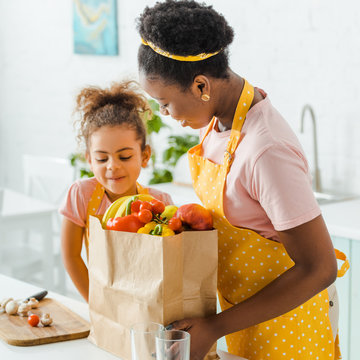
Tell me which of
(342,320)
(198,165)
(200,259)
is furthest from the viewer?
(342,320)

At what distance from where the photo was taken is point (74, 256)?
1.46 metres

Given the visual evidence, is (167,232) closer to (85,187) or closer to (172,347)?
(172,347)

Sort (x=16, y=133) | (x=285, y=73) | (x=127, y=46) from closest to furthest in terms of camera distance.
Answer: (x=285, y=73) → (x=127, y=46) → (x=16, y=133)

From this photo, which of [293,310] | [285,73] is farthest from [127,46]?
[293,310]

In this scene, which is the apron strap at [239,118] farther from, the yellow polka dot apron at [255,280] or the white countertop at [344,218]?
the white countertop at [344,218]

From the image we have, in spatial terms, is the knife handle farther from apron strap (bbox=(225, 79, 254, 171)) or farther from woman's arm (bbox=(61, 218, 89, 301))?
apron strap (bbox=(225, 79, 254, 171))

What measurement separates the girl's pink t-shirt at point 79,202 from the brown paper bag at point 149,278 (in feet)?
1.17

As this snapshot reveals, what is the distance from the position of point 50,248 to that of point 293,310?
197 centimetres

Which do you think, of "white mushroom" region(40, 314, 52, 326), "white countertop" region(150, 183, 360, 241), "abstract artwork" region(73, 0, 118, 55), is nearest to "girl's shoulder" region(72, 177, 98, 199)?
"white mushroom" region(40, 314, 52, 326)

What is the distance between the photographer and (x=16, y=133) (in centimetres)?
475

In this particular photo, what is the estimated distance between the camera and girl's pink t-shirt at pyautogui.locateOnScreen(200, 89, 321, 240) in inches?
40.8

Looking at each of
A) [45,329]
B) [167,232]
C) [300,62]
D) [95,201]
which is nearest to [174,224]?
[167,232]

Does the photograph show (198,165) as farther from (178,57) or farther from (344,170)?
(344,170)

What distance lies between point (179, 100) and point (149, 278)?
13.3 inches
